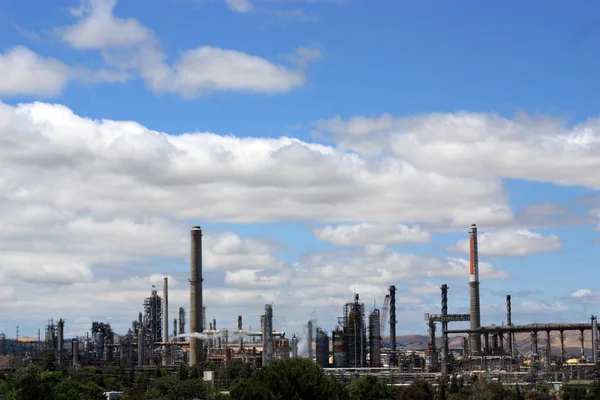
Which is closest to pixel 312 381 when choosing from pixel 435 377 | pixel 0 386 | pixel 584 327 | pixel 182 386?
pixel 182 386

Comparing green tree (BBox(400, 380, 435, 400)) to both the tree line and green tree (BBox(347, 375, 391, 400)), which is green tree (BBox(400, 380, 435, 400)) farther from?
green tree (BBox(347, 375, 391, 400))

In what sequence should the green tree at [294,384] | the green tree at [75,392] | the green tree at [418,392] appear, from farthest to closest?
the green tree at [418,392] < the green tree at [75,392] < the green tree at [294,384]

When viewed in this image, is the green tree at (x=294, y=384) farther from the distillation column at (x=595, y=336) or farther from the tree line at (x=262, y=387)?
the distillation column at (x=595, y=336)

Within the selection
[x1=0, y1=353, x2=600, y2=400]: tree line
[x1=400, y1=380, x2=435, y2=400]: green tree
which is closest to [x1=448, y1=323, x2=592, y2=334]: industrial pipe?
[x1=0, y1=353, x2=600, y2=400]: tree line

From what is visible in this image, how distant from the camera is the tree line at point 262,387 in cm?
10006

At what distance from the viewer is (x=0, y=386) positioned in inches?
5344

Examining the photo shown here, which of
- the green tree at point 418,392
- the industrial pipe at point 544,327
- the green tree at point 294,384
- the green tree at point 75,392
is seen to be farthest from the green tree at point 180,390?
the industrial pipe at point 544,327

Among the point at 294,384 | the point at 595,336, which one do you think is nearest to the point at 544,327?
the point at 595,336

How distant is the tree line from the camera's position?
100 meters

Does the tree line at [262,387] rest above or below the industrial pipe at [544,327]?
below

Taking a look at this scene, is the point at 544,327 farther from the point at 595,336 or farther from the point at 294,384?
the point at 294,384

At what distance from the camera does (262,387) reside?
326 feet

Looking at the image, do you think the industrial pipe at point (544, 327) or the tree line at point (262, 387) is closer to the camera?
the tree line at point (262, 387)

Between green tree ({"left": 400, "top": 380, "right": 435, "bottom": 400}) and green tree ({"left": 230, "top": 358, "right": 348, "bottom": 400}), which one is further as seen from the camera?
green tree ({"left": 400, "top": 380, "right": 435, "bottom": 400})
